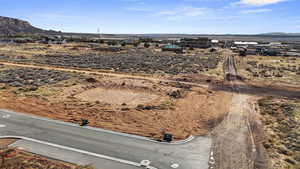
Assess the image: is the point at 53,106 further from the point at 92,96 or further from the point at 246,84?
the point at 246,84

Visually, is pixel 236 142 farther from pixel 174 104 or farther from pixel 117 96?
pixel 117 96

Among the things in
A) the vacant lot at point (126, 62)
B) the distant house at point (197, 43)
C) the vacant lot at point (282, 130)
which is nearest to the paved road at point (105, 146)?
the vacant lot at point (282, 130)

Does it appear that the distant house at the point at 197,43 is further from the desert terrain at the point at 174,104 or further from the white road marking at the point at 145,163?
the white road marking at the point at 145,163

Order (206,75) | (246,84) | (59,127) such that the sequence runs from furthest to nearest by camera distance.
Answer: (206,75), (246,84), (59,127)

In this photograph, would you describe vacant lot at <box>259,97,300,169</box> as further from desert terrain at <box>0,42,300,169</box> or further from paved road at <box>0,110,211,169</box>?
paved road at <box>0,110,211,169</box>

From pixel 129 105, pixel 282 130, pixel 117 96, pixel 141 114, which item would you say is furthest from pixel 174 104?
pixel 282 130

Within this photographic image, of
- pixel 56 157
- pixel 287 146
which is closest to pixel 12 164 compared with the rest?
pixel 56 157
